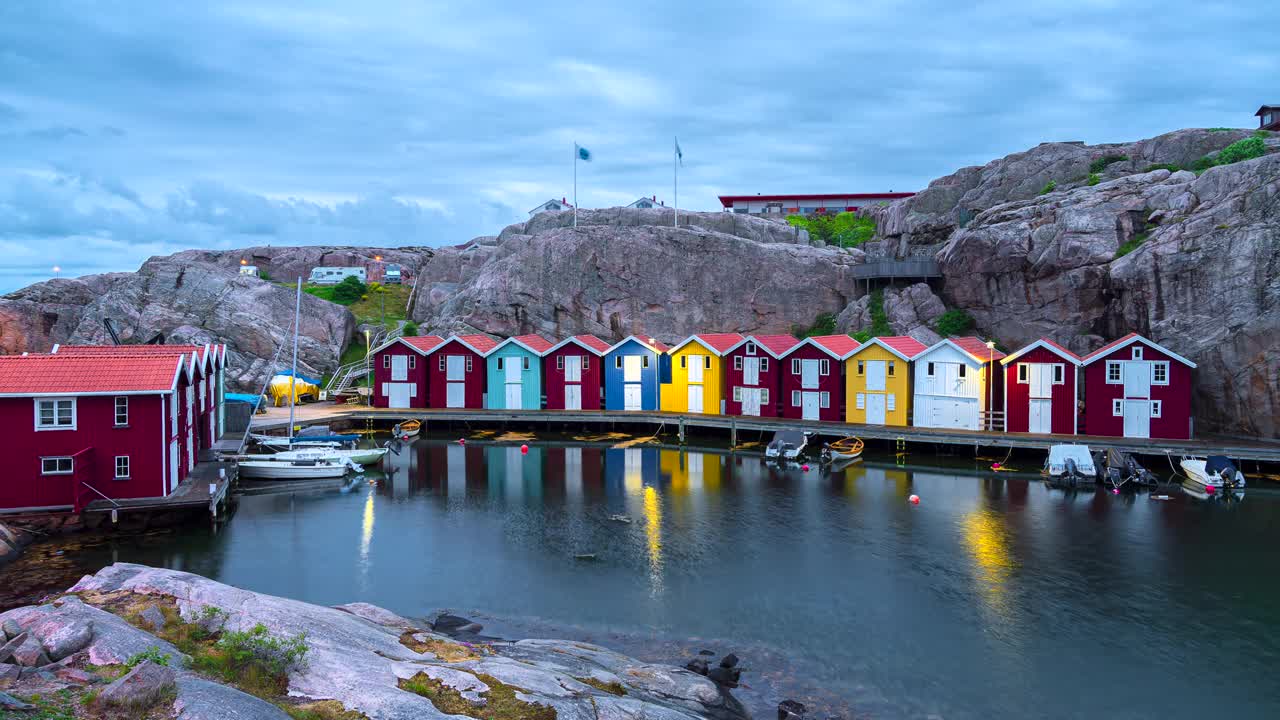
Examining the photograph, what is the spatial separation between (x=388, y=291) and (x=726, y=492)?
221ft

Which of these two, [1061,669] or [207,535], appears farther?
[207,535]

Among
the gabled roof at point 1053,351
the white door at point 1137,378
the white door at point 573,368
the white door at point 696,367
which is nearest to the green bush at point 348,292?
the white door at point 573,368

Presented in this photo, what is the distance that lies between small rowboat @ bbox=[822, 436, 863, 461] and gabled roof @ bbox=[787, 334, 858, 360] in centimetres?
631

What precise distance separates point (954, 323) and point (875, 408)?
18454 millimetres

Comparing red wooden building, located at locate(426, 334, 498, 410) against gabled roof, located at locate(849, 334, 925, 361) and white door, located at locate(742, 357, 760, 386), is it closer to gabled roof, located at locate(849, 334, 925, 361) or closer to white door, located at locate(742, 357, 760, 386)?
white door, located at locate(742, 357, 760, 386)

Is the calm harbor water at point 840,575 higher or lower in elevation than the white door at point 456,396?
lower

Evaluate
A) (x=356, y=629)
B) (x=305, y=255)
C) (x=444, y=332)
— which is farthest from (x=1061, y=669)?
(x=305, y=255)

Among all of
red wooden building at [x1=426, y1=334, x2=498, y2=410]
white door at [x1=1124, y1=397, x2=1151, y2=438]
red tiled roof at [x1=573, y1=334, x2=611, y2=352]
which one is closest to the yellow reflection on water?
→ red tiled roof at [x1=573, y1=334, x2=611, y2=352]

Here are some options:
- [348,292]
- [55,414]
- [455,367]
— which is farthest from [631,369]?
[348,292]

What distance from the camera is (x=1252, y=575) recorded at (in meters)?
27.2

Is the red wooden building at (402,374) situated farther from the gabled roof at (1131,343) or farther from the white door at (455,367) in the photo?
the gabled roof at (1131,343)

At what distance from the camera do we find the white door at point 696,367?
2333 inches

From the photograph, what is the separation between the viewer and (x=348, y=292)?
9288cm

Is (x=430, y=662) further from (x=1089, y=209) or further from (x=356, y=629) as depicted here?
(x=1089, y=209)
